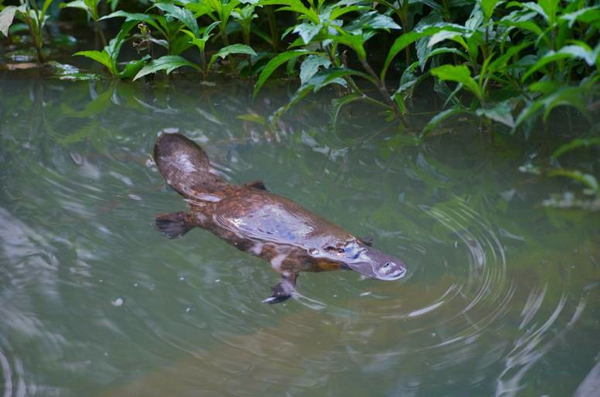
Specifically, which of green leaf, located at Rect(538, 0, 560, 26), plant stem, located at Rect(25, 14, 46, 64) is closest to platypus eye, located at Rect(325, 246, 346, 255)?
green leaf, located at Rect(538, 0, 560, 26)

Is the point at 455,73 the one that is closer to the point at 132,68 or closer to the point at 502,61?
the point at 502,61

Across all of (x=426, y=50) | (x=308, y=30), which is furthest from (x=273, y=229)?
(x=426, y=50)

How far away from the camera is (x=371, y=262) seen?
8.48 feet

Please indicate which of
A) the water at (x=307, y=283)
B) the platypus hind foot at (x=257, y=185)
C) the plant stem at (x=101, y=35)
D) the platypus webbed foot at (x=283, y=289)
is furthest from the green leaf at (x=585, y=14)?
the plant stem at (x=101, y=35)

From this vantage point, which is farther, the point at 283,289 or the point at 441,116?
the point at 441,116

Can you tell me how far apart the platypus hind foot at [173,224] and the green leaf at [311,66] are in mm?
960

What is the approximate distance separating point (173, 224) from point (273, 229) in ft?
1.50

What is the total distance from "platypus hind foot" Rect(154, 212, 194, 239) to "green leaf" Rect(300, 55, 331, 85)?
0.96 m

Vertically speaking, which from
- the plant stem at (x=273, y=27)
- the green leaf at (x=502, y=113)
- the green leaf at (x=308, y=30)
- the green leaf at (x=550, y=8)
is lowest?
the plant stem at (x=273, y=27)

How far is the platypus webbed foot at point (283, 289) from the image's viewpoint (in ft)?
7.97

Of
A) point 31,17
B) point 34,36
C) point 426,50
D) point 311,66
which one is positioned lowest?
point 34,36

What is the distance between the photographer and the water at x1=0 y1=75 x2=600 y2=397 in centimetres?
210

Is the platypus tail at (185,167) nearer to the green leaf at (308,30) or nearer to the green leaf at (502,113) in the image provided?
the green leaf at (308,30)

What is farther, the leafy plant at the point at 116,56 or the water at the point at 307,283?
the leafy plant at the point at 116,56
